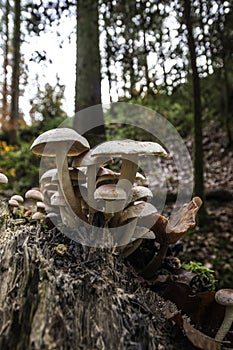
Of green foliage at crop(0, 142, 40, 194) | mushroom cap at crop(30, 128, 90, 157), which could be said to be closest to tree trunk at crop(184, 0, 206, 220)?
mushroom cap at crop(30, 128, 90, 157)

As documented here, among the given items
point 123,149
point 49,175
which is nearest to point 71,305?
point 123,149

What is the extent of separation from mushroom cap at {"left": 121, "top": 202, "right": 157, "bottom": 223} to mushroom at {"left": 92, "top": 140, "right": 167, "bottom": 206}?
12 cm

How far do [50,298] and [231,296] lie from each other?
1.07 meters

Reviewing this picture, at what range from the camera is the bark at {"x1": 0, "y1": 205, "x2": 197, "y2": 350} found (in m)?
1.46

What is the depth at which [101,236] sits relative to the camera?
2.11 m

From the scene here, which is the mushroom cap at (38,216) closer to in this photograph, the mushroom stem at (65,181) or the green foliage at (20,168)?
the mushroom stem at (65,181)

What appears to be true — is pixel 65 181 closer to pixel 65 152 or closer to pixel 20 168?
pixel 65 152

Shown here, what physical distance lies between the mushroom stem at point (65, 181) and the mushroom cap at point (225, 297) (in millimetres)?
1066

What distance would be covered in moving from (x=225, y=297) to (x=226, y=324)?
0.20 m

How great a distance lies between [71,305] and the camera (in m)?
1.58

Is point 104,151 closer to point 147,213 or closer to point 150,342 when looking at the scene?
point 147,213

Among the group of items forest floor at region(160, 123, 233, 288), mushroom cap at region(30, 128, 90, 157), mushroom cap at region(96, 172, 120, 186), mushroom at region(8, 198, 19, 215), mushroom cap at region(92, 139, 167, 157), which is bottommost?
forest floor at region(160, 123, 233, 288)

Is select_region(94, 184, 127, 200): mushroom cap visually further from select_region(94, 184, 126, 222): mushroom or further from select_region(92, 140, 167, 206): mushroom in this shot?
select_region(92, 140, 167, 206): mushroom

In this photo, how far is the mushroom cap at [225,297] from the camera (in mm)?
1868
